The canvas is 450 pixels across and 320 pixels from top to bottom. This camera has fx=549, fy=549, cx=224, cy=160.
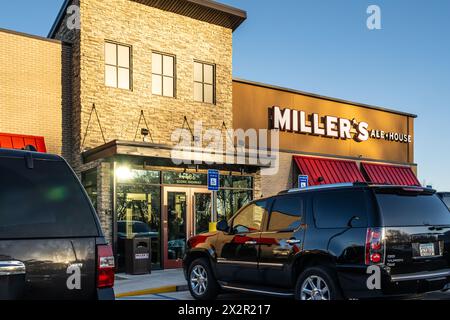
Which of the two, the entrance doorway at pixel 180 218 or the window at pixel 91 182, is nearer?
the window at pixel 91 182

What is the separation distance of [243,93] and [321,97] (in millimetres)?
4380

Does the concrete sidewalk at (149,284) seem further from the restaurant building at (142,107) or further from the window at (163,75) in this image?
the window at (163,75)

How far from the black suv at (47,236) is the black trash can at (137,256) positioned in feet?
34.7

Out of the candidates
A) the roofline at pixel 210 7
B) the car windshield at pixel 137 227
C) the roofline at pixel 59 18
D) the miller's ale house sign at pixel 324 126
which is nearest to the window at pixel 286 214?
the car windshield at pixel 137 227

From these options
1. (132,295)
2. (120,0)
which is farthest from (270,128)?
(132,295)

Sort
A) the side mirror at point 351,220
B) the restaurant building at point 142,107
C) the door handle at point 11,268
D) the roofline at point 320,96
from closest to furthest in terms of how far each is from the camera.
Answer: the door handle at point 11,268
the side mirror at point 351,220
the restaurant building at point 142,107
the roofline at point 320,96

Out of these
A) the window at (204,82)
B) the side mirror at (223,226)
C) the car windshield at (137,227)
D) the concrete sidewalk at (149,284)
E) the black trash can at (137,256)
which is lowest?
the concrete sidewalk at (149,284)

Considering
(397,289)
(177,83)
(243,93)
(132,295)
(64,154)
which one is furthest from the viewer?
(243,93)

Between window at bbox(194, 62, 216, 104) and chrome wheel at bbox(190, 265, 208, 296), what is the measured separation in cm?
986

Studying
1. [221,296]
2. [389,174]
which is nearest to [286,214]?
[221,296]

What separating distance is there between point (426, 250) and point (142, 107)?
12038 mm

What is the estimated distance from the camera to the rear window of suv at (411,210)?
723 cm

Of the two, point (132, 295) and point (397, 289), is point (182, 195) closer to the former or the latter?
point (132, 295)

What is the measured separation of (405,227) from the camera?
23.6 feet
